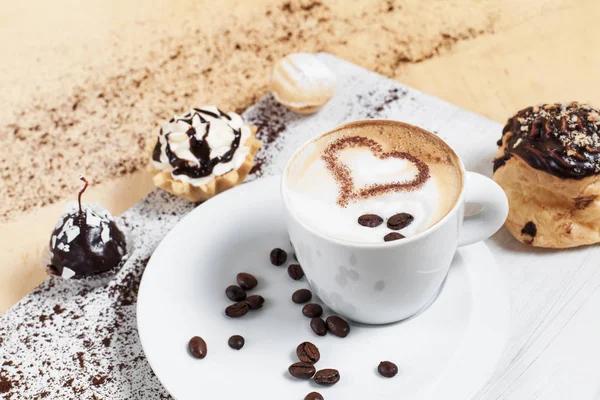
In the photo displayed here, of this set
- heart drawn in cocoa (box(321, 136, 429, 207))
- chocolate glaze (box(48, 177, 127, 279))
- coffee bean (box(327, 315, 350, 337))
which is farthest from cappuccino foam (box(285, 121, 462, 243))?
chocolate glaze (box(48, 177, 127, 279))

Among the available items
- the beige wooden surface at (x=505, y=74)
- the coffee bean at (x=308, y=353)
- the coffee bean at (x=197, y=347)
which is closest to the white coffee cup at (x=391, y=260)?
the coffee bean at (x=308, y=353)

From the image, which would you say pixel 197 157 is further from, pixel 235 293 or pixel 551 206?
pixel 551 206

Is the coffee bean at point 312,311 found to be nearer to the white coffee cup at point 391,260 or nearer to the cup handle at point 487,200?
the white coffee cup at point 391,260

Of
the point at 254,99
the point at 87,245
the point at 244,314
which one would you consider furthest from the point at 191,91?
the point at 244,314

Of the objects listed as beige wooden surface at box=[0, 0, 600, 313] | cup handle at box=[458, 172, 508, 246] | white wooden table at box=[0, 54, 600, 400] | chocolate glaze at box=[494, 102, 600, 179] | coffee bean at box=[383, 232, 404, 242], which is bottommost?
beige wooden surface at box=[0, 0, 600, 313]

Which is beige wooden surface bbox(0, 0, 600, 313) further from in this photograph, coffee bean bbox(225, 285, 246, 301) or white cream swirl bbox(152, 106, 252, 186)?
coffee bean bbox(225, 285, 246, 301)

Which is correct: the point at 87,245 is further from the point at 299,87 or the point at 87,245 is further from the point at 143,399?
the point at 299,87

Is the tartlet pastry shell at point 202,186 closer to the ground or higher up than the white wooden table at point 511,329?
higher up

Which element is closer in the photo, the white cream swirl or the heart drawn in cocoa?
the heart drawn in cocoa
